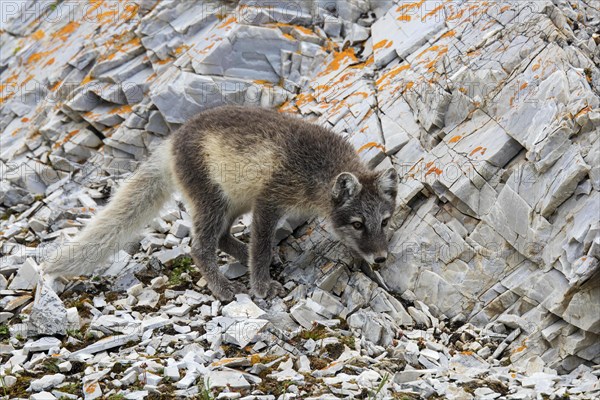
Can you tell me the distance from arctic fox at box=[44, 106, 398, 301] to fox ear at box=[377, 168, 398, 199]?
0.05 feet

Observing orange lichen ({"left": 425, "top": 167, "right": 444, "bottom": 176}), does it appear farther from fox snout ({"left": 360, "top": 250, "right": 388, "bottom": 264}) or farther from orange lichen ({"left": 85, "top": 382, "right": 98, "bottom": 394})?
orange lichen ({"left": 85, "top": 382, "right": 98, "bottom": 394})

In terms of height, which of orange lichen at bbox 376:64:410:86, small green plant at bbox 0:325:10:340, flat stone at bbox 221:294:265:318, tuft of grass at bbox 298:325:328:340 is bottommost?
small green plant at bbox 0:325:10:340

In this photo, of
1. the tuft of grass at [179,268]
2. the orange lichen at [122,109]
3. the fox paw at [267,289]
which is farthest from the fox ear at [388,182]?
the orange lichen at [122,109]

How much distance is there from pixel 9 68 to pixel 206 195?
308 inches

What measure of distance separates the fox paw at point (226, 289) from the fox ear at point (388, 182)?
2218 millimetres

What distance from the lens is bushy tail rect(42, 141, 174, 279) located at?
10000 mm

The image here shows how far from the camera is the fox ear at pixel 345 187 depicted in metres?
9.40

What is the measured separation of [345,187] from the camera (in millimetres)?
9508

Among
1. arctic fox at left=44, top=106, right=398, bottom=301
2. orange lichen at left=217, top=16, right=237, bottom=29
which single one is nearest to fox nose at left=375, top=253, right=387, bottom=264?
arctic fox at left=44, top=106, right=398, bottom=301

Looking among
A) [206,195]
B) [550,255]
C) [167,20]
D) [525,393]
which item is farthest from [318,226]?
[167,20]

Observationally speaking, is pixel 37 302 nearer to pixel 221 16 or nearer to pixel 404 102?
pixel 404 102

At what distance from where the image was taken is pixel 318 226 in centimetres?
1065

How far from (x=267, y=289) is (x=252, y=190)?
1.32 metres

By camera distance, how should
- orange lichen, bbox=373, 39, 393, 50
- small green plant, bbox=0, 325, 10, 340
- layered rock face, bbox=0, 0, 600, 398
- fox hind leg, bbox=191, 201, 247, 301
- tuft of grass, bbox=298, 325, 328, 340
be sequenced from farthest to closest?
orange lichen, bbox=373, 39, 393, 50 < fox hind leg, bbox=191, 201, 247, 301 < small green plant, bbox=0, 325, 10, 340 < tuft of grass, bbox=298, 325, 328, 340 < layered rock face, bbox=0, 0, 600, 398
